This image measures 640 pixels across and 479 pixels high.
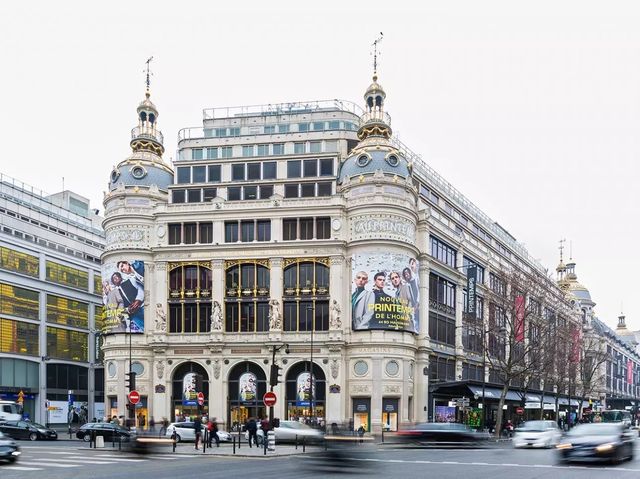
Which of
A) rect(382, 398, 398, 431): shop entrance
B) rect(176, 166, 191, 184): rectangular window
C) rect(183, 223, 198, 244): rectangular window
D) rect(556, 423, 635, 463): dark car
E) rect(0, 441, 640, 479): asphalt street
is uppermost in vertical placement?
rect(176, 166, 191, 184): rectangular window

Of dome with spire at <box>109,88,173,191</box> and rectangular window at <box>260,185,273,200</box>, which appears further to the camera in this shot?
dome with spire at <box>109,88,173,191</box>

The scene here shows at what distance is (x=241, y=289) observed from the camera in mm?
72125

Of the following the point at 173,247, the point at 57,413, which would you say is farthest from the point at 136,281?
the point at 57,413

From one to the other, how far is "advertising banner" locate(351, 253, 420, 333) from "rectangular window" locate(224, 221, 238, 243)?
10829 millimetres

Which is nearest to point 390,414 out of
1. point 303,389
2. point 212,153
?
point 303,389

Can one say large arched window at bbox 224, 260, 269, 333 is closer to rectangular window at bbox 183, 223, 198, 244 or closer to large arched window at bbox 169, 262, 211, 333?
large arched window at bbox 169, 262, 211, 333

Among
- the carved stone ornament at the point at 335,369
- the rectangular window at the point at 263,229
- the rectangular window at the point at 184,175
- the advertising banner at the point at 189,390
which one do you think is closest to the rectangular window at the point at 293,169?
the rectangular window at the point at 263,229

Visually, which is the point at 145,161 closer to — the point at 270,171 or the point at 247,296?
the point at 270,171

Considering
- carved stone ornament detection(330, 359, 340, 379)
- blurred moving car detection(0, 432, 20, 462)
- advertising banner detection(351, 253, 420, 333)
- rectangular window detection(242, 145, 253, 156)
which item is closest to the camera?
blurred moving car detection(0, 432, 20, 462)

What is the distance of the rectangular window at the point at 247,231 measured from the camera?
72562mm

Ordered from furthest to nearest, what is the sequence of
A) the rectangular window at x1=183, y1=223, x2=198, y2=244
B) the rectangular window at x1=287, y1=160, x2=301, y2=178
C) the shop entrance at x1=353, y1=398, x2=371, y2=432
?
the rectangular window at x1=287, y1=160, x2=301, y2=178
the rectangular window at x1=183, y1=223, x2=198, y2=244
the shop entrance at x1=353, y1=398, x2=371, y2=432

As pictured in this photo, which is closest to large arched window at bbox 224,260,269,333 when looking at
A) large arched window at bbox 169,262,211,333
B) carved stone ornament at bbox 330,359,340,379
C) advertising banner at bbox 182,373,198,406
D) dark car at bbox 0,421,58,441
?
large arched window at bbox 169,262,211,333

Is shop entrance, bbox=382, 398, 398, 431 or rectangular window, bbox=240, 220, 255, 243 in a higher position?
rectangular window, bbox=240, 220, 255, 243

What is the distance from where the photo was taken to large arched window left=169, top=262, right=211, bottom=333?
72750mm
